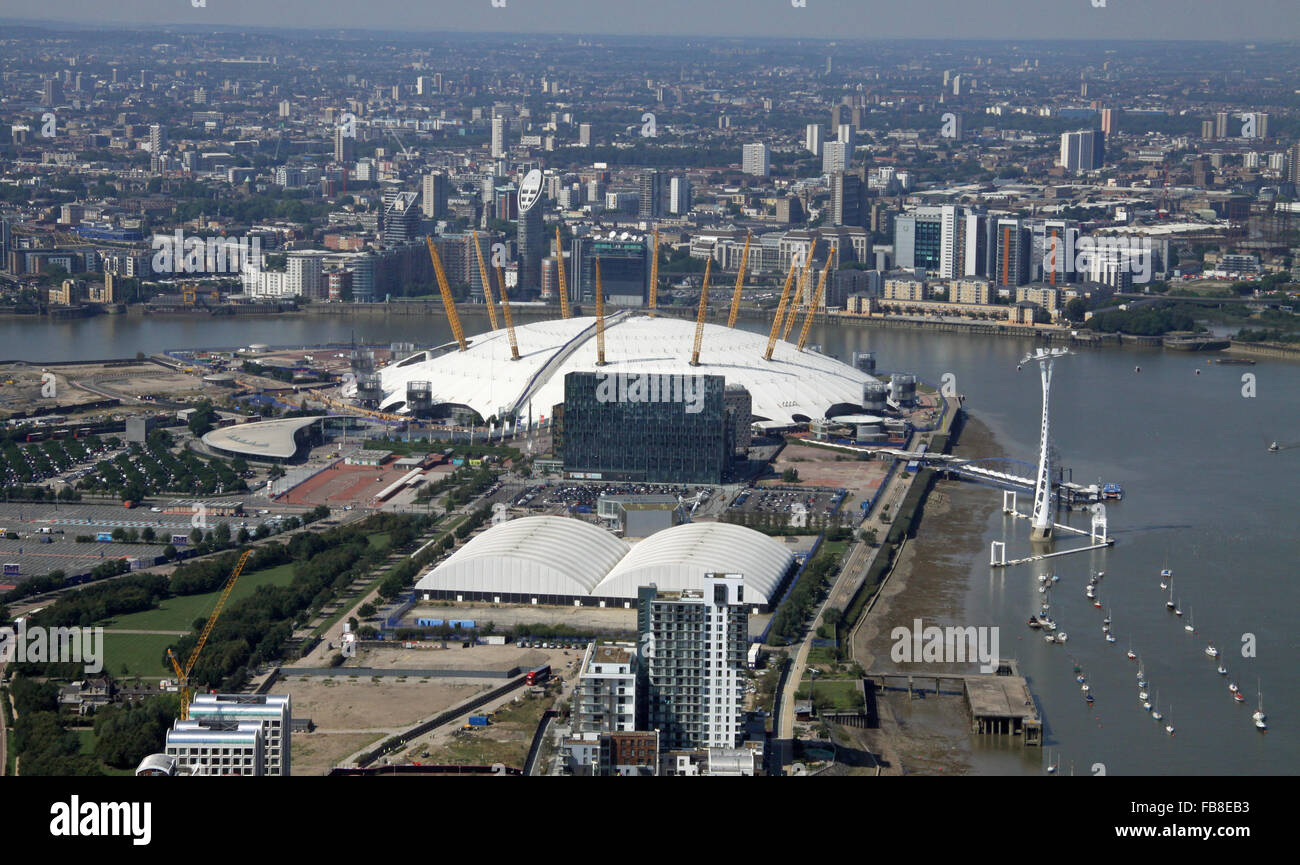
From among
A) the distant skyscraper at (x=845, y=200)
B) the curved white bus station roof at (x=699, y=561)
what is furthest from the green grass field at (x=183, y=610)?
the distant skyscraper at (x=845, y=200)

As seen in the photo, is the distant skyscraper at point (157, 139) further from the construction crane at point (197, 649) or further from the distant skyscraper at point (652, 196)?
the construction crane at point (197, 649)

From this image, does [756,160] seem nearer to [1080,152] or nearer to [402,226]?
[1080,152]

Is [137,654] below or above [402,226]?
below

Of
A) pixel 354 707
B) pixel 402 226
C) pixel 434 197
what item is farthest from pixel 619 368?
pixel 434 197

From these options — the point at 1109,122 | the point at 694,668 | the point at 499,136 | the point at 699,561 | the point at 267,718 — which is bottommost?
the point at 699,561

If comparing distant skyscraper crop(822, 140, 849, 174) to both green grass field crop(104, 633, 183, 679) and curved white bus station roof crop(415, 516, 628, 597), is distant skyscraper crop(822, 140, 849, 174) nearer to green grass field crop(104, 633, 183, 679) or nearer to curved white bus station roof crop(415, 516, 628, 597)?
curved white bus station roof crop(415, 516, 628, 597)
